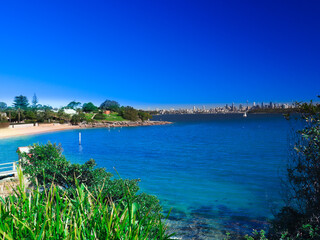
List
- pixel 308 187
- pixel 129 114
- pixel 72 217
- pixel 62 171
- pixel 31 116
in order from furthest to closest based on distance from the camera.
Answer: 1. pixel 129 114
2. pixel 31 116
3. pixel 62 171
4. pixel 308 187
5. pixel 72 217

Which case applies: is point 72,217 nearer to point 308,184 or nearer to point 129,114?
point 308,184

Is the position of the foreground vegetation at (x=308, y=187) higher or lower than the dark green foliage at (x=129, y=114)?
lower

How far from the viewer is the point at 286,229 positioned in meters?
7.45

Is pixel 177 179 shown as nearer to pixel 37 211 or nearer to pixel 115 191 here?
pixel 115 191

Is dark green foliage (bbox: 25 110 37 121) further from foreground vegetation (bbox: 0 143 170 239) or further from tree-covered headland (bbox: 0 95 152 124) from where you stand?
foreground vegetation (bbox: 0 143 170 239)

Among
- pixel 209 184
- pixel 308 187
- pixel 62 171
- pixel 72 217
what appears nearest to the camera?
pixel 72 217

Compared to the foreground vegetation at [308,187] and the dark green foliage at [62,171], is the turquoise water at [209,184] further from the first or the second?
the dark green foliage at [62,171]

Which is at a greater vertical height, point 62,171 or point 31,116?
point 31,116

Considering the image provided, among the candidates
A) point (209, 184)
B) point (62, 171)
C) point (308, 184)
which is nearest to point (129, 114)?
point (209, 184)

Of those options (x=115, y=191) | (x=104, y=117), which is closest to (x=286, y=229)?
(x=115, y=191)

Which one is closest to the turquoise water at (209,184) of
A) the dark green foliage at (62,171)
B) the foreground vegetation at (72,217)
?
the dark green foliage at (62,171)

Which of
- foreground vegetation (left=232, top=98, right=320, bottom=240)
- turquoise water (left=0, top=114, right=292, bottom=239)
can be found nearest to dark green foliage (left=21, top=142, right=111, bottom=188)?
turquoise water (left=0, top=114, right=292, bottom=239)

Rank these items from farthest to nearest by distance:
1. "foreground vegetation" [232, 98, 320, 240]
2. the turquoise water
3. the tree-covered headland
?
the tree-covered headland < the turquoise water < "foreground vegetation" [232, 98, 320, 240]

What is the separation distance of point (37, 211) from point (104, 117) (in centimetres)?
11938
